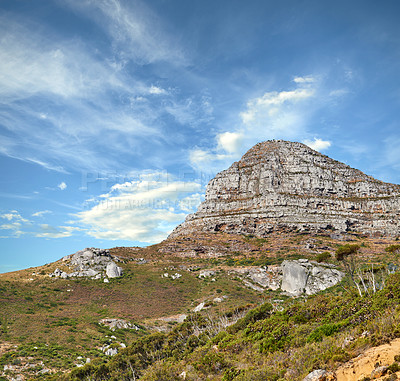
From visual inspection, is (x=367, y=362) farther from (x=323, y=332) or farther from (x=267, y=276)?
(x=267, y=276)

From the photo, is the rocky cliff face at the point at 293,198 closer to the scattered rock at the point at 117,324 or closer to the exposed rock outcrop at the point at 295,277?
the exposed rock outcrop at the point at 295,277

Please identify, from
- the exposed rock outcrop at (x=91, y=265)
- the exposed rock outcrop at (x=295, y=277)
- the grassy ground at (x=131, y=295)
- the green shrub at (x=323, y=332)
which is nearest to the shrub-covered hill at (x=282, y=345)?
the green shrub at (x=323, y=332)

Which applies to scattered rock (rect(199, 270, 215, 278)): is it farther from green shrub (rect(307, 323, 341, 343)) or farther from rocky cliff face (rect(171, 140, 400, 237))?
green shrub (rect(307, 323, 341, 343))

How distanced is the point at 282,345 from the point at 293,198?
110772mm

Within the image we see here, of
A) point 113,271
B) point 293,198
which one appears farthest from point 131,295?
point 293,198

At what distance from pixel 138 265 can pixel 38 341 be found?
4851 centimetres

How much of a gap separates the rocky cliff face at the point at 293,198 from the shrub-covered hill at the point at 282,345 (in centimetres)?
8316

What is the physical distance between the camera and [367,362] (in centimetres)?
1018

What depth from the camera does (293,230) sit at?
105000 mm

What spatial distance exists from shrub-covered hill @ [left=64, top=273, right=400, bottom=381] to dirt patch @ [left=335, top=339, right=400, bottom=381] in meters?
0.56

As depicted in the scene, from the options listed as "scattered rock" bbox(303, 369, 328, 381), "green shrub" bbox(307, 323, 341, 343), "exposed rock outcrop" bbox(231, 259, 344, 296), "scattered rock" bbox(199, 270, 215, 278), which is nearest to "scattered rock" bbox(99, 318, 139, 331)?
"scattered rock" bbox(199, 270, 215, 278)

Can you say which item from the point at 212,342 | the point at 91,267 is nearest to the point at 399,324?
the point at 212,342

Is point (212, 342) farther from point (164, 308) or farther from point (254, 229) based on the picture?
point (254, 229)

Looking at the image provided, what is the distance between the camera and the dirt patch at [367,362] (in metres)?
9.73
